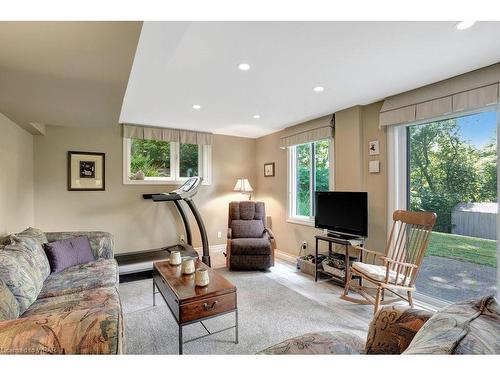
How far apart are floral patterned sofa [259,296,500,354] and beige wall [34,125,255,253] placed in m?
4.00

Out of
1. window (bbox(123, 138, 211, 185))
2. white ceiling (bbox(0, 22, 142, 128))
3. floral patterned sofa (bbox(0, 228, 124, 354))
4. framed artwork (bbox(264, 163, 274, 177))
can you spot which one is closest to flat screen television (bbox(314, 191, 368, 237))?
framed artwork (bbox(264, 163, 274, 177))

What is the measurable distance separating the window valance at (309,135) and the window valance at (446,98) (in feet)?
2.70

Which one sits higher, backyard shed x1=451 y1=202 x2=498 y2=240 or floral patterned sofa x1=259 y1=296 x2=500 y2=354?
backyard shed x1=451 y1=202 x2=498 y2=240

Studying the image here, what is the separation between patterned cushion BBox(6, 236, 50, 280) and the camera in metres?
2.20

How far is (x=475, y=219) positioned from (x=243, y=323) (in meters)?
2.46

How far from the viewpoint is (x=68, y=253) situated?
8.71 feet

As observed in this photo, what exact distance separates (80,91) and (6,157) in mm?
1572

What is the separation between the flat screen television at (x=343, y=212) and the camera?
3.13 meters

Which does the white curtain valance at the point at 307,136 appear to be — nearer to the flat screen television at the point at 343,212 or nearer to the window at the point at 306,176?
the window at the point at 306,176

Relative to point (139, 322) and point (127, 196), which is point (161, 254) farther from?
point (139, 322)

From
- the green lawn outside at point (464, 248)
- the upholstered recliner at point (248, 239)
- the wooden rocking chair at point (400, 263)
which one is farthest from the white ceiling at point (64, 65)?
the green lawn outside at point (464, 248)

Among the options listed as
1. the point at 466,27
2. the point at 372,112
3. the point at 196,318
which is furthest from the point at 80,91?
the point at 372,112

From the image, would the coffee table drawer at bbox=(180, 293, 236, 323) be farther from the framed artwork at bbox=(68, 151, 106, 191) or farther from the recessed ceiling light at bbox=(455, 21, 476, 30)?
the framed artwork at bbox=(68, 151, 106, 191)
